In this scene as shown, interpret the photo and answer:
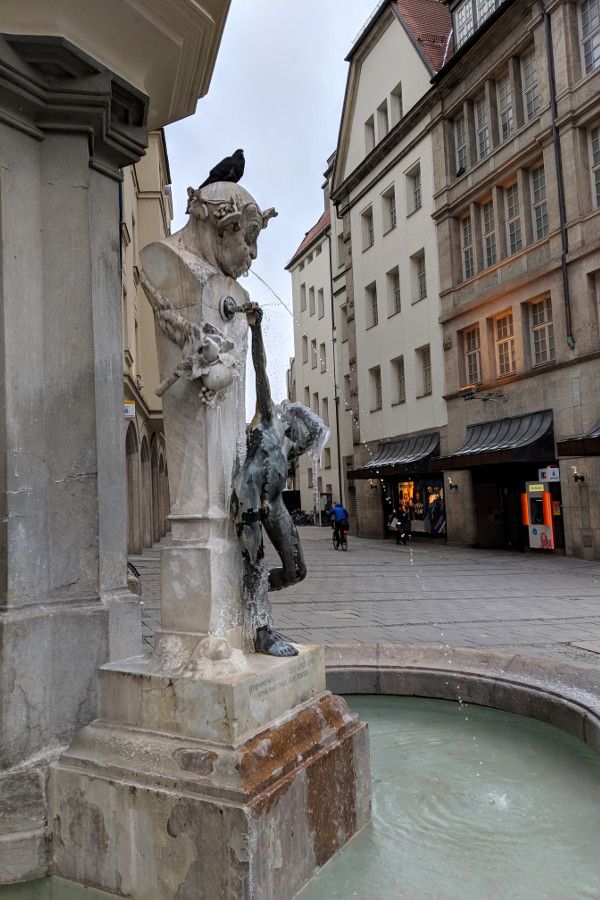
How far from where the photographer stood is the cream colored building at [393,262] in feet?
83.8

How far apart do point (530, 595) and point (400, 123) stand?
21.0 metres

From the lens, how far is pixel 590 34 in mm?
17984

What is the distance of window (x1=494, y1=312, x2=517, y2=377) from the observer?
841 inches

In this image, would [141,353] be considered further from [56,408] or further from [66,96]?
[56,408]

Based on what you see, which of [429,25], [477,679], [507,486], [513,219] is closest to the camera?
[477,679]

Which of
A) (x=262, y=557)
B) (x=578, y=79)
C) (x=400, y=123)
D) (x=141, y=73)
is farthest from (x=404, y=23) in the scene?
(x=262, y=557)

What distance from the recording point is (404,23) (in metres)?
27.0

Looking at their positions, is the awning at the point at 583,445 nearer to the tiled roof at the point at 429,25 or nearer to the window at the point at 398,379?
the window at the point at 398,379

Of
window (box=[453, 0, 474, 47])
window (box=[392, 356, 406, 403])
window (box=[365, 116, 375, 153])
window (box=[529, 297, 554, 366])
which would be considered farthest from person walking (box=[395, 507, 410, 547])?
window (box=[453, 0, 474, 47])

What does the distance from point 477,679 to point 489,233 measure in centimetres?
2014

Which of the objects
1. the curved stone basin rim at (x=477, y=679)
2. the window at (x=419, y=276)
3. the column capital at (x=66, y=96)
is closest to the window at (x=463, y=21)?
the window at (x=419, y=276)

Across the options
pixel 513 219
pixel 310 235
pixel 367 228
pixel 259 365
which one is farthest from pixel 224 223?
pixel 310 235

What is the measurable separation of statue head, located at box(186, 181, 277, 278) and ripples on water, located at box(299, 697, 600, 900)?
2.57 m

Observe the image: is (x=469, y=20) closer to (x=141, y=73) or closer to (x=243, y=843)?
(x=141, y=73)
